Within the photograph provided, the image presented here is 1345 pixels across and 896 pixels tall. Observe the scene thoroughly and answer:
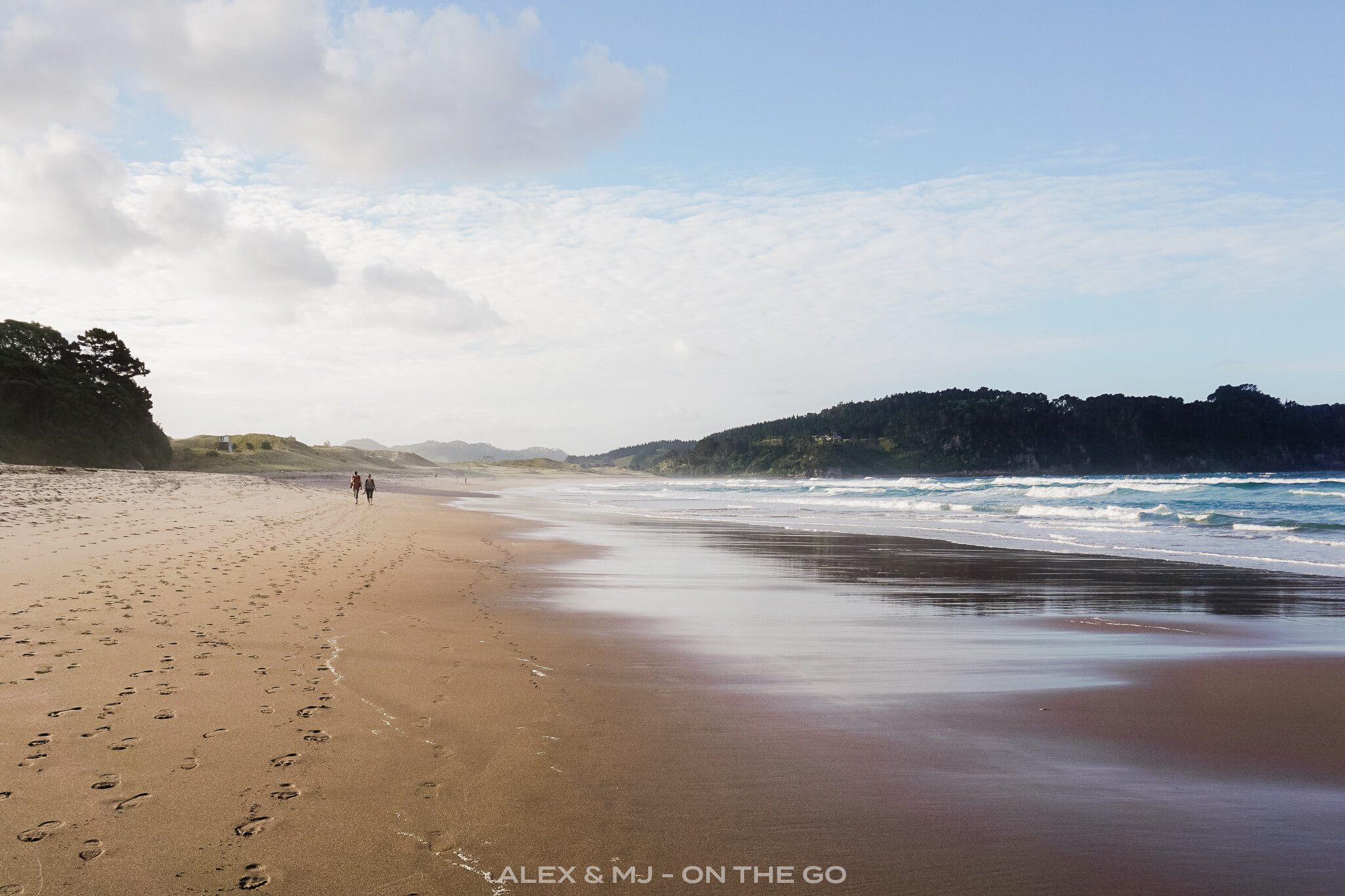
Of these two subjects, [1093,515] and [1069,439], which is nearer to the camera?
[1093,515]

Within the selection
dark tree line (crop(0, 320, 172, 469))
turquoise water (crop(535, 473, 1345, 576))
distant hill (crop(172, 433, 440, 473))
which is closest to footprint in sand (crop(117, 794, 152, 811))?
turquoise water (crop(535, 473, 1345, 576))

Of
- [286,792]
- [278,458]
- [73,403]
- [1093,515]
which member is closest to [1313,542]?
[1093,515]

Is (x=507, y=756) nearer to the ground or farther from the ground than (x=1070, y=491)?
nearer to the ground

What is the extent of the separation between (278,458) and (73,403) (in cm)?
3974

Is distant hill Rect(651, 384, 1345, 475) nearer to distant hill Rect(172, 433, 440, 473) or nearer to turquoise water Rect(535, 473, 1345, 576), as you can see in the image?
distant hill Rect(172, 433, 440, 473)

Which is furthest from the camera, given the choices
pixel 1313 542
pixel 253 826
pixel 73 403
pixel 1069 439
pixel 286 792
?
pixel 1069 439

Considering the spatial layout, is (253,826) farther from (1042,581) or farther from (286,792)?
(1042,581)

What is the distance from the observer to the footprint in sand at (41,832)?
2932mm

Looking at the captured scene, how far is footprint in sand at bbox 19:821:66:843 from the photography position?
2932mm

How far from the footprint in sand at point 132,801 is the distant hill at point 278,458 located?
74121 mm

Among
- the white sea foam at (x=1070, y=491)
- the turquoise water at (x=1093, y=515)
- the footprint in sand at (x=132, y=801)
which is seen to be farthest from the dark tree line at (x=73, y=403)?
the white sea foam at (x=1070, y=491)

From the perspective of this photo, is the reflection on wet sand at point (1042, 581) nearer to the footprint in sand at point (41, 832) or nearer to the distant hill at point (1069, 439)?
the footprint in sand at point (41, 832)

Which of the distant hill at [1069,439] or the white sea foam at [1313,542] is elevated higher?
the distant hill at [1069,439]

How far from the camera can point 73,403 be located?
52.3 meters
